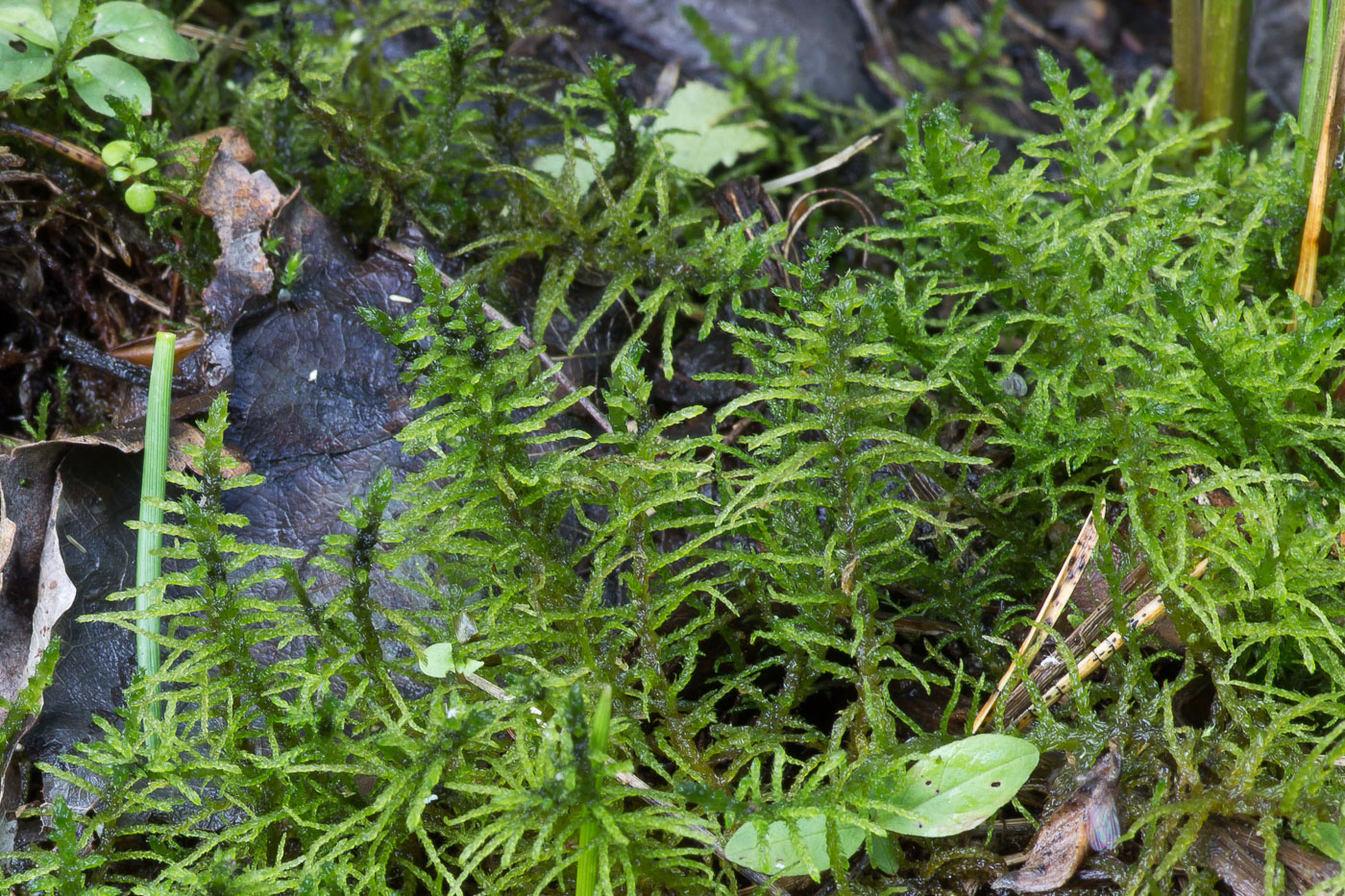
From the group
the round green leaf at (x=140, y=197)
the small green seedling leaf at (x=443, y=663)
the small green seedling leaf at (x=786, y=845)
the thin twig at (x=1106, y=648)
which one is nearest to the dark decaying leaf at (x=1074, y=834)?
the thin twig at (x=1106, y=648)

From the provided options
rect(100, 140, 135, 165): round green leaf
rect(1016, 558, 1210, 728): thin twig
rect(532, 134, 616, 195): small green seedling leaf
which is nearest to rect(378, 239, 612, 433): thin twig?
rect(532, 134, 616, 195): small green seedling leaf

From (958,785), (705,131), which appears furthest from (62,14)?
(958,785)

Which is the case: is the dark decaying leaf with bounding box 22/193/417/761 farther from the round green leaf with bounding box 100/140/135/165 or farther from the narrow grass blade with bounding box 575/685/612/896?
the narrow grass blade with bounding box 575/685/612/896

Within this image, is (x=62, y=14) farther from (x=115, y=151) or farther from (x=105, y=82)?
(x=115, y=151)

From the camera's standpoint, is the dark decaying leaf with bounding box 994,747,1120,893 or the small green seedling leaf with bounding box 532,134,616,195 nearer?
the dark decaying leaf with bounding box 994,747,1120,893

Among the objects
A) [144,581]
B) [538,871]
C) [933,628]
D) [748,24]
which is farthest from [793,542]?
[748,24]

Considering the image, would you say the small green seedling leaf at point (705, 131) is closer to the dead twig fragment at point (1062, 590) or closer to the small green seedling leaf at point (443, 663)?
the dead twig fragment at point (1062, 590)

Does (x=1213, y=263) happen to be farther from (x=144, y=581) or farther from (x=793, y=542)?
(x=144, y=581)
